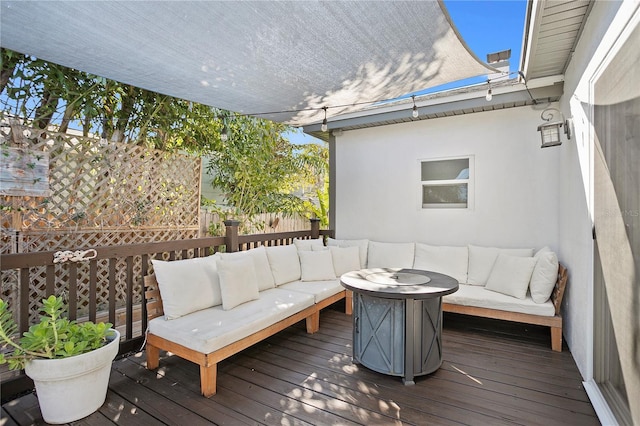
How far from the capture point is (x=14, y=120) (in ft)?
11.7

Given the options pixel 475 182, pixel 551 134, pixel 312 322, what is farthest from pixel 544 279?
pixel 312 322

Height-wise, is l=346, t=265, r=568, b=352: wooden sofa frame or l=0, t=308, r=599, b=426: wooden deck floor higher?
l=346, t=265, r=568, b=352: wooden sofa frame

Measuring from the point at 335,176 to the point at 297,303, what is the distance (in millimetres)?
3037

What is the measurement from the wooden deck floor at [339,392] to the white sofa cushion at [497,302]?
377 millimetres

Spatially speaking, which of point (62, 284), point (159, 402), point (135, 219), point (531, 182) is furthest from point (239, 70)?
point (531, 182)

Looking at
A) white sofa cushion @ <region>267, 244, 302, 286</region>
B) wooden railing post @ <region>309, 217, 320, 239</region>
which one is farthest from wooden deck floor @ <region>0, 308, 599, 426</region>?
wooden railing post @ <region>309, 217, 320, 239</region>

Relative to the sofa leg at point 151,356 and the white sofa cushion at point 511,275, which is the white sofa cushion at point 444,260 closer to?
the white sofa cushion at point 511,275

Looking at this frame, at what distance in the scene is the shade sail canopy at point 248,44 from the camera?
6.47ft

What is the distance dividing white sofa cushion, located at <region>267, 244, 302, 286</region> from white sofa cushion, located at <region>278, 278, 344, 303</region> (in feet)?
0.30

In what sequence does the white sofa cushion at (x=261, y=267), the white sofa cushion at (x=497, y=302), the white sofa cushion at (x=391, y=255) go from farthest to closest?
1. the white sofa cushion at (x=391, y=255)
2. the white sofa cushion at (x=261, y=267)
3. the white sofa cushion at (x=497, y=302)

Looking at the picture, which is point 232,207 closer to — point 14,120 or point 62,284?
point 62,284

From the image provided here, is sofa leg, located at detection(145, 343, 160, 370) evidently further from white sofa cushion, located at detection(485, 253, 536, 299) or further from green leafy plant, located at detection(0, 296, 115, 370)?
white sofa cushion, located at detection(485, 253, 536, 299)

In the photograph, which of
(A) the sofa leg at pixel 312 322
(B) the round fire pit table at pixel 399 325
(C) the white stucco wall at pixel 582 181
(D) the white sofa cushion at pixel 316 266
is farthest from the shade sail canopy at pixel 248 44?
(A) the sofa leg at pixel 312 322

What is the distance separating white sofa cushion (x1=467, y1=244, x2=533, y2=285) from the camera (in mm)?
4089
